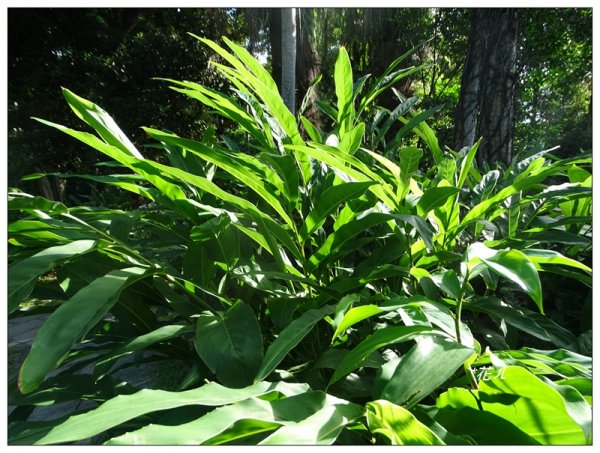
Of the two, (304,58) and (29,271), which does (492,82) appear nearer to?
(29,271)

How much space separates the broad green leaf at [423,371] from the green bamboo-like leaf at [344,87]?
47cm

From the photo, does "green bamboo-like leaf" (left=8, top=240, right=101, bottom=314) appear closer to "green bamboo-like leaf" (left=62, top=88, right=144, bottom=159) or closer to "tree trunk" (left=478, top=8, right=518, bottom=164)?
"green bamboo-like leaf" (left=62, top=88, right=144, bottom=159)

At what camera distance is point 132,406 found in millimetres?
351

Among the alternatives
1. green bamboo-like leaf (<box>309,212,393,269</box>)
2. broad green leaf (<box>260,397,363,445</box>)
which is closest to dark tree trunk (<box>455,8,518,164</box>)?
green bamboo-like leaf (<box>309,212,393,269</box>)

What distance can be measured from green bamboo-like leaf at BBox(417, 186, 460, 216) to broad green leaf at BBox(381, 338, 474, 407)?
0.68 feet

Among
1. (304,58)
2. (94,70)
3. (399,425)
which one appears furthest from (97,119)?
(94,70)

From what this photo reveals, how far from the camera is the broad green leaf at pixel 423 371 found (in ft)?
1.22

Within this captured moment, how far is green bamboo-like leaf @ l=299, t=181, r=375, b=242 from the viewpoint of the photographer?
524 millimetres

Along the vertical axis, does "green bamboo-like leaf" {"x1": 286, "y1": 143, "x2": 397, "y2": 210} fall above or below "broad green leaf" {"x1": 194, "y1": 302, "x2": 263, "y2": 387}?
Answer: above

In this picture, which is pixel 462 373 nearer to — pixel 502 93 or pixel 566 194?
pixel 566 194

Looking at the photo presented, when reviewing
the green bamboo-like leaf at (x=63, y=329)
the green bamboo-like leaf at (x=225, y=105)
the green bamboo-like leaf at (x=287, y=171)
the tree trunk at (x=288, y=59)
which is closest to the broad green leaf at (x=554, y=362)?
the green bamboo-like leaf at (x=287, y=171)

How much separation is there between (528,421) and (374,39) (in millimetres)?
6566

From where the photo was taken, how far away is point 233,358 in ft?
1.53

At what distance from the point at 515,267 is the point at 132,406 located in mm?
337
